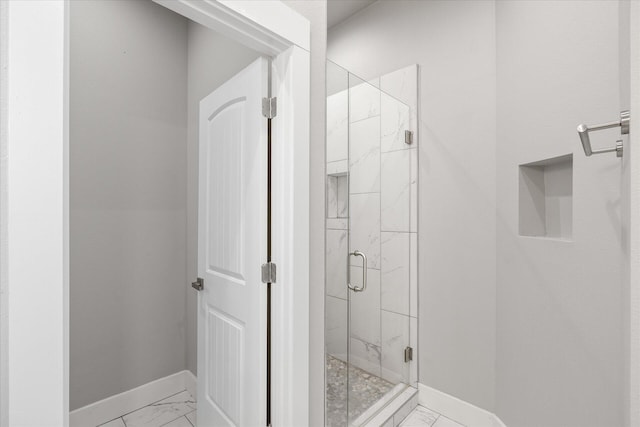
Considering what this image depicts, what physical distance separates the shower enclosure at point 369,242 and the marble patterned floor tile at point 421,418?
16cm

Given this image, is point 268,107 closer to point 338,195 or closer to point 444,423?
point 338,195

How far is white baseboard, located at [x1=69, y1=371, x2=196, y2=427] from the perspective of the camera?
1994 mm

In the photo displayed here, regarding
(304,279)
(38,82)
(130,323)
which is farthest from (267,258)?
(130,323)

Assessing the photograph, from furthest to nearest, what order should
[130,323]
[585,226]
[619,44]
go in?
[130,323] → [585,226] → [619,44]

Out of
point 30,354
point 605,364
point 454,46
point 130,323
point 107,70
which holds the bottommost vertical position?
point 130,323

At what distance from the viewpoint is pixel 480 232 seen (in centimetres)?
205

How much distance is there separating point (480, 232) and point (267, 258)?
1.39 meters

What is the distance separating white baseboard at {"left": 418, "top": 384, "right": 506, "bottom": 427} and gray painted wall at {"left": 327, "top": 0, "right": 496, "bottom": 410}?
0.04 m

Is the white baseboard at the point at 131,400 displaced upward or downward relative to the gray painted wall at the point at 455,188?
downward

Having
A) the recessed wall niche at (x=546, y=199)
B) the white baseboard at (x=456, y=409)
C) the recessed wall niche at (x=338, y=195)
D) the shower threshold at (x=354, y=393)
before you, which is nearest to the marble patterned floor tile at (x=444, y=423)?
the white baseboard at (x=456, y=409)

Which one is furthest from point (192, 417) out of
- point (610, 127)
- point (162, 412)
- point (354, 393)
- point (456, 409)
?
point (610, 127)

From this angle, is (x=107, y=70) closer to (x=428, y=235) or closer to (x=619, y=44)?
(x=428, y=235)

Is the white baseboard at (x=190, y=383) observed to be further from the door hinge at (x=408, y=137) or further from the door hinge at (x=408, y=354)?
the door hinge at (x=408, y=137)

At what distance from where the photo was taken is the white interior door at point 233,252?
1.37m
